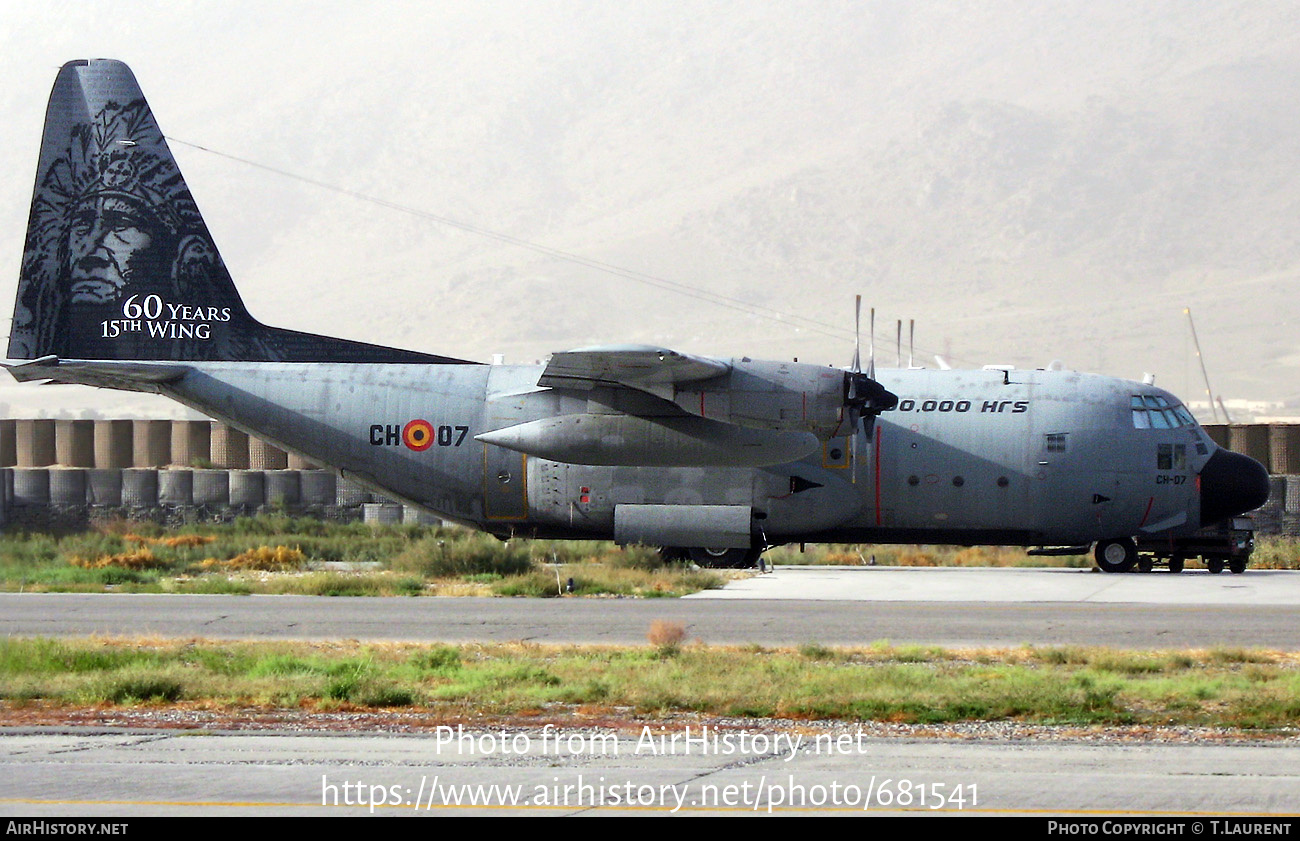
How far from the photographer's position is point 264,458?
43906mm

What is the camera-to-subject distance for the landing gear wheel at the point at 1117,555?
28.6 m

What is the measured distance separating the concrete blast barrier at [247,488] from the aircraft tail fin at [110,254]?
12120 mm

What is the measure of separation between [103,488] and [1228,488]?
28656 millimetres

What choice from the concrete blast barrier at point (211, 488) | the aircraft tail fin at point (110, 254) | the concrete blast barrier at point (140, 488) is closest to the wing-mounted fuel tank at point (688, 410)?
the aircraft tail fin at point (110, 254)

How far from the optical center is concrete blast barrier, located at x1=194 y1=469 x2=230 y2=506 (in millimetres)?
40906

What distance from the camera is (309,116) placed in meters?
195

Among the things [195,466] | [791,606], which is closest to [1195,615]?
[791,606]

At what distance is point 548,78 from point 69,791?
189879 mm

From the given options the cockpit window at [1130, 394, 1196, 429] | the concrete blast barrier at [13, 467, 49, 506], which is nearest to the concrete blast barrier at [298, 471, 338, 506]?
the concrete blast barrier at [13, 467, 49, 506]

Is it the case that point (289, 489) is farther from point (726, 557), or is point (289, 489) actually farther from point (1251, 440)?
point (1251, 440)

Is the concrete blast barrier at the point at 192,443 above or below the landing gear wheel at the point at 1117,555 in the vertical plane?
above

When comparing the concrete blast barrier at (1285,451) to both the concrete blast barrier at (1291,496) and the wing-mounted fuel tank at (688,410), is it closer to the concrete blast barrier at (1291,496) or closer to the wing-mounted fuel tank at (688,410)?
the concrete blast barrier at (1291,496)

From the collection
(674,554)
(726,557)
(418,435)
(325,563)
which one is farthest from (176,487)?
(726,557)

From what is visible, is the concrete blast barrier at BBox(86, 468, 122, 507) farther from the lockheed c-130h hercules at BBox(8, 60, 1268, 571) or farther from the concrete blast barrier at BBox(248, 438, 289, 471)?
the lockheed c-130h hercules at BBox(8, 60, 1268, 571)
